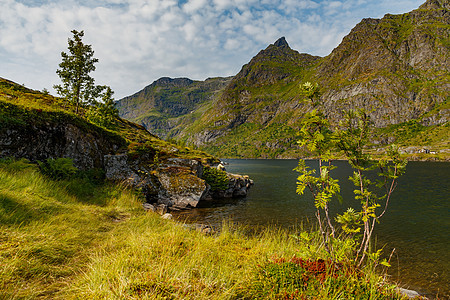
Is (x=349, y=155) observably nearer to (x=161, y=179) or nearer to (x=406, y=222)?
(x=161, y=179)

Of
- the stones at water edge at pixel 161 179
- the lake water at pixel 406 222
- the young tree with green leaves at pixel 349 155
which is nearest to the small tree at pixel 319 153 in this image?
the young tree with green leaves at pixel 349 155

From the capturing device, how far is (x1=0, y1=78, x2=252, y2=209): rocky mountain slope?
41.1 ft

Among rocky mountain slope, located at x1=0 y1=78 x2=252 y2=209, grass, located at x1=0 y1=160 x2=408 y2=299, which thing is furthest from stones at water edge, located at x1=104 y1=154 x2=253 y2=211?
grass, located at x1=0 y1=160 x2=408 y2=299

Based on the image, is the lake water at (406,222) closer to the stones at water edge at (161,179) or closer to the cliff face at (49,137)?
the stones at water edge at (161,179)

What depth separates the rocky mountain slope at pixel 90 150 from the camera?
12.5 meters

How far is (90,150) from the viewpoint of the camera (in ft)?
57.3

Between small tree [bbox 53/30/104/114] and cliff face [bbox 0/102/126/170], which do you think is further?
small tree [bbox 53/30/104/114]

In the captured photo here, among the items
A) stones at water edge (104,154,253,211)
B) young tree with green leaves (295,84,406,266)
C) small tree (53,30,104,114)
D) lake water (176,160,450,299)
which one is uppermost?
small tree (53,30,104,114)

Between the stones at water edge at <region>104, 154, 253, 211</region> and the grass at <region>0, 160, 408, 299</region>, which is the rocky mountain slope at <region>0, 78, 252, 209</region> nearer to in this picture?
the stones at water edge at <region>104, 154, 253, 211</region>

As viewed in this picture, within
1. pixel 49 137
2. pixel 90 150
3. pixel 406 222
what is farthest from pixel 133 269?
pixel 406 222

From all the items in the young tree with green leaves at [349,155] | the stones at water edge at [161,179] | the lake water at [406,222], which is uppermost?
the young tree with green leaves at [349,155]

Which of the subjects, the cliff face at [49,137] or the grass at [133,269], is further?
the cliff face at [49,137]

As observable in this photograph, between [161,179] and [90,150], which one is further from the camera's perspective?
[161,179]

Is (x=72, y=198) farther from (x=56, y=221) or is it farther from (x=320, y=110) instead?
(x=320, y=110)
